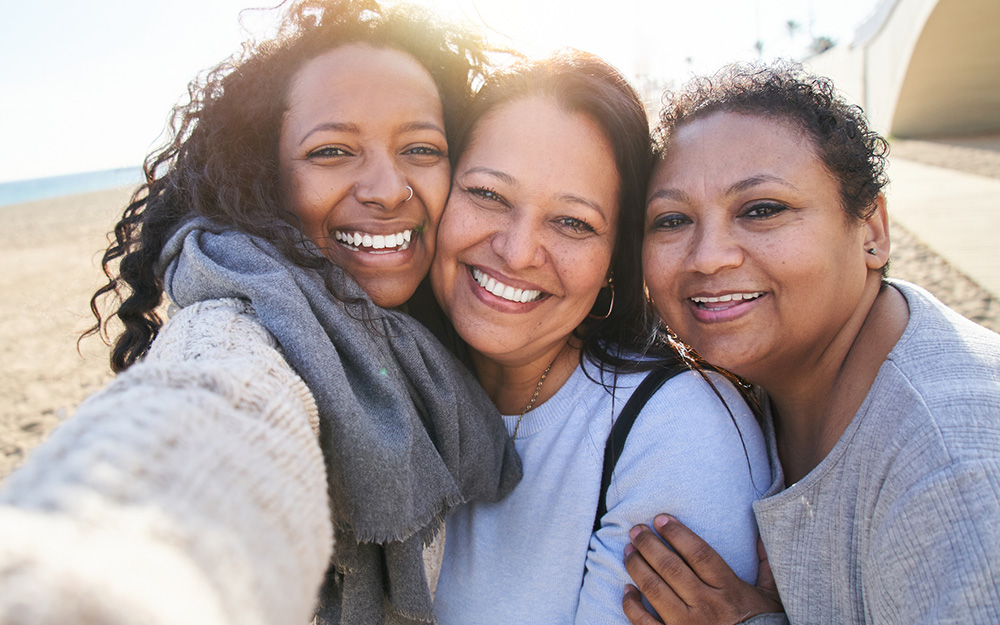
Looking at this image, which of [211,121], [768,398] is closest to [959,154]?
[768,398]

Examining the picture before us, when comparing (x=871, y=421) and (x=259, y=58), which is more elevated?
(x=259, y=58)

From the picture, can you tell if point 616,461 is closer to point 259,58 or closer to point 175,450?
point 175,450

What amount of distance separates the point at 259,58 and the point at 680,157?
153cm

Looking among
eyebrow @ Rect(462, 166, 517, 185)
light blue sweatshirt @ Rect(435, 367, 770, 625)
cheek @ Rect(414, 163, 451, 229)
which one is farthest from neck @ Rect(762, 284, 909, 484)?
cheek @ Rect(414, 163, 451, 229)

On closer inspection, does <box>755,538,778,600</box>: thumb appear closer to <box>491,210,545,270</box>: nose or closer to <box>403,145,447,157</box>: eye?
<box>491,210,545,270</box>: nose

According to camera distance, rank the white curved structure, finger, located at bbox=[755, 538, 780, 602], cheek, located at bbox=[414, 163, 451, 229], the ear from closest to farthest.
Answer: finger, located at bbox=[755, 538, 780, 602]
the ear
cheek, located at bbox=[414, 163, 451, 229]
the white curved structure

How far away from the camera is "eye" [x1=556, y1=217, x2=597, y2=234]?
2074mm

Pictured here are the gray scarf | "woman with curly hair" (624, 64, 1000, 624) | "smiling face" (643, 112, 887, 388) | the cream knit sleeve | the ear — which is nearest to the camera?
the cream knit sleeve

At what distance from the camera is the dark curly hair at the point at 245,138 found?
1.85m

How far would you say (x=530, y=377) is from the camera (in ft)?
7.55

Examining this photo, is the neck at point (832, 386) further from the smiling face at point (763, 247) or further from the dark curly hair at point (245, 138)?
the dark curly hair at point (245, 138)

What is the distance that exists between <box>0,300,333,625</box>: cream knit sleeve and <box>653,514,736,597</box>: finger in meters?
1.09

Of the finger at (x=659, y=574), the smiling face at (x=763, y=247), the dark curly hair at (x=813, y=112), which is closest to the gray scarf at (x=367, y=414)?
the finger at (x=659, y=574)

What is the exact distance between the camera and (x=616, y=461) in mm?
1846
